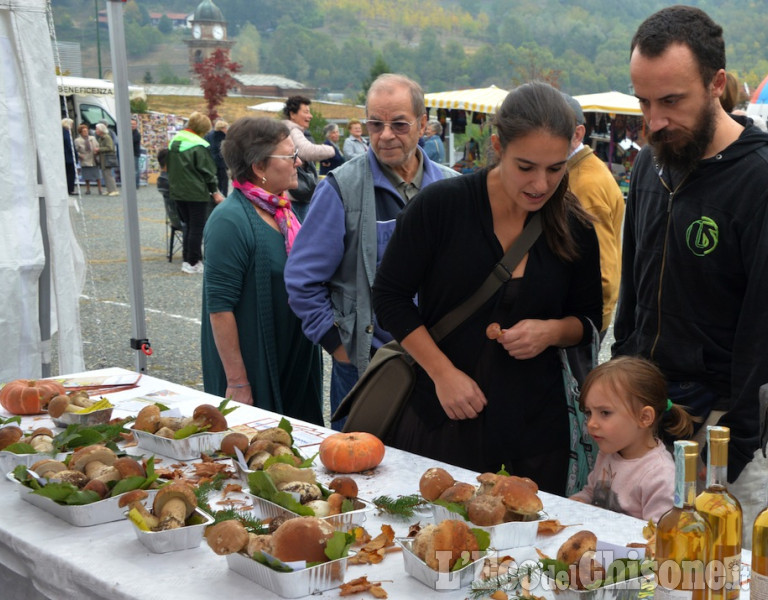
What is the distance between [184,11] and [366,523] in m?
103

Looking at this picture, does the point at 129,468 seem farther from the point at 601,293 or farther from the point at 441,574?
the point at 601,293

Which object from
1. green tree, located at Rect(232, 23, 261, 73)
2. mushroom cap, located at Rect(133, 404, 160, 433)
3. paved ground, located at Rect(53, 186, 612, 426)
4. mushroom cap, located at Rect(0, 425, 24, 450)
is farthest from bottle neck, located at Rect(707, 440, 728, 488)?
green tree, located at Rect(232, 23, 261, 73)

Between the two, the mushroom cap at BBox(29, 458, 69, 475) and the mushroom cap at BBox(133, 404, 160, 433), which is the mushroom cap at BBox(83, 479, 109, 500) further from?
→ the mushroom cap at BBox(133, 404, 160, 433)

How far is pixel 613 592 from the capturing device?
1.38 metres

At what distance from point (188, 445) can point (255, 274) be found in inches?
45.3

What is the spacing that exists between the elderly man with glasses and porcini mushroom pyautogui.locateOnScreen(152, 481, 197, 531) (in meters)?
1.34

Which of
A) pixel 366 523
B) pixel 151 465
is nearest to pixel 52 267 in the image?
pixel 151 465

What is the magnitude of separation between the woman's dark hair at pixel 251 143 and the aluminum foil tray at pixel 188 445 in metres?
1.37

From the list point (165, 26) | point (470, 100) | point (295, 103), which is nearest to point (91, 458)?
point (295, 103)

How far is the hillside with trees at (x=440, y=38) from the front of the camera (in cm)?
7469

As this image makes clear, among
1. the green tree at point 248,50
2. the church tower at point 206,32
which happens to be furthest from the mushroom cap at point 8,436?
the green tree at point 248,50

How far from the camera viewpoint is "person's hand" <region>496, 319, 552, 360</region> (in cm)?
223

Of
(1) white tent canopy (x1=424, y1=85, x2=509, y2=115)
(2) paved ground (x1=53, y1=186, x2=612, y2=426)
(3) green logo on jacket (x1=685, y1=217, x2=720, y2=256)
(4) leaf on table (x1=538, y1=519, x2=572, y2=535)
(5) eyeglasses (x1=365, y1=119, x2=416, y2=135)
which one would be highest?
(1) white tent canopy (x1=424, y1=85, x2=509, y2=115)

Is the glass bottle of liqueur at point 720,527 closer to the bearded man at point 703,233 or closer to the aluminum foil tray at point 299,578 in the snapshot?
the aluminum foil tray at point 299,578
